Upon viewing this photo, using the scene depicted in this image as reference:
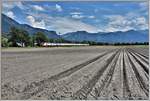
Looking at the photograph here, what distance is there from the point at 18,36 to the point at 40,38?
409 millimetres

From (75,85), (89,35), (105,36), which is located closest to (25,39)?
(89,35)

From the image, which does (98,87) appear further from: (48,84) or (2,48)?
(2,48)

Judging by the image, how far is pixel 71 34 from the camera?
4758 mm

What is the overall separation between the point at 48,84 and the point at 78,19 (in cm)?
123

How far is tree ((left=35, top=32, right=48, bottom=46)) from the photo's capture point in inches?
183

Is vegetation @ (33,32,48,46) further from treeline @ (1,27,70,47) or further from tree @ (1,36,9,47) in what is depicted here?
tree @ (1,36,9,47)

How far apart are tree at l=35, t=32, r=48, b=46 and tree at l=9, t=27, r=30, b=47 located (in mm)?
156

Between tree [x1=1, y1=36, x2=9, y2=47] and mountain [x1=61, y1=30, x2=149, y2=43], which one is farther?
mountain [x1=61, y1=30, x2=149, y2=43]

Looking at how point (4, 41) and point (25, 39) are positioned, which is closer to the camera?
point (4, 41)

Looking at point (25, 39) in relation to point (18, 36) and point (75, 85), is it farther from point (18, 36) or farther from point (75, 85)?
point (75, 85)

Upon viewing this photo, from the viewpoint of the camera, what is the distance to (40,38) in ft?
15.8

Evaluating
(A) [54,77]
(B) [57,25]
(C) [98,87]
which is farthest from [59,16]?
(C) [98,87]

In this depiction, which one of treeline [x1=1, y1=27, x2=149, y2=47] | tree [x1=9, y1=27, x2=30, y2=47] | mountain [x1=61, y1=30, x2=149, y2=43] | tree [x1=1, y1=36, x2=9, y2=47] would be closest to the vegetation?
treeline [x1=1, y1=27, x2=149, y2=47]

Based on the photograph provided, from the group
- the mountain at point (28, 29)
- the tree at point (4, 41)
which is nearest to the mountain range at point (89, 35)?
the mountain at point (28, 29)
